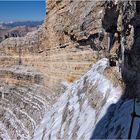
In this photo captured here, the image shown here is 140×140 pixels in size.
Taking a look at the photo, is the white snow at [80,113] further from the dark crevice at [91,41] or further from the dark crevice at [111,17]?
the dark crevice at [91,41]

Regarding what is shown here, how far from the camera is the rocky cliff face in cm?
856

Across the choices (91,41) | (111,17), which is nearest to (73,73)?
(91,41)

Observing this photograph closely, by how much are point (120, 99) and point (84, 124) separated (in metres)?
1.01

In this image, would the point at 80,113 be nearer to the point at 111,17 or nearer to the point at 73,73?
the point at 111,17

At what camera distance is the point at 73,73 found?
1797 cm

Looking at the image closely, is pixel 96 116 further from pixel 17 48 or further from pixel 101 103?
pixel 17 48

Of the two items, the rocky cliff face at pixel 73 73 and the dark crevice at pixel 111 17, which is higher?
the dark crevice at pixel 111 17

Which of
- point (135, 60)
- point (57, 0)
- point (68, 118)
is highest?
point (57, 0)

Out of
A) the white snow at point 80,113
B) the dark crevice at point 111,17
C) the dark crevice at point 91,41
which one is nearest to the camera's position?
the white snow at point 80,113

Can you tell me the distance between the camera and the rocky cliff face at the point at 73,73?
8562 millimetres

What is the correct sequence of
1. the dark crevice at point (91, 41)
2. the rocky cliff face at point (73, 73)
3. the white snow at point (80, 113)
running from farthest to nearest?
the dark crevice at point (91, 41) < the white snow at point (80, 113) < the rocky cliff face at point (73, 73)

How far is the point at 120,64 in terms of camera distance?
32.5 ft

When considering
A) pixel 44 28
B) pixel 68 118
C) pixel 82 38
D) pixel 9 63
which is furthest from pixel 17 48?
pixel 68 118

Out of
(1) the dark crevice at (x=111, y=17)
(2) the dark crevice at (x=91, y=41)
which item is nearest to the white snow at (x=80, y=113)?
(1) the dark crevice at (x=111, y=17)
